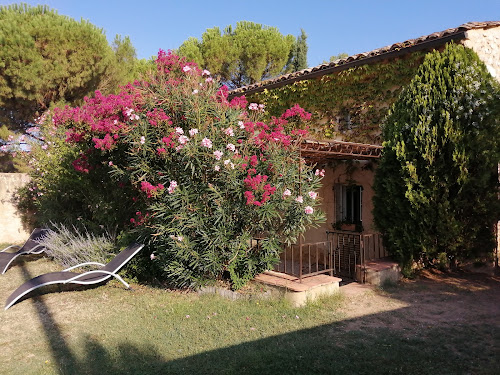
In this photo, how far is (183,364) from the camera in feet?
12.9

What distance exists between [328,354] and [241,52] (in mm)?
20191

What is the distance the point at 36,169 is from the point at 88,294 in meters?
6.05

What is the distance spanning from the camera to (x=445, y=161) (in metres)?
7.27

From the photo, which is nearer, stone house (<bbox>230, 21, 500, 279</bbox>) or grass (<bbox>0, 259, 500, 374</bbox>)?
grass (<bbox>0, 259, 500, 374</bbox>)

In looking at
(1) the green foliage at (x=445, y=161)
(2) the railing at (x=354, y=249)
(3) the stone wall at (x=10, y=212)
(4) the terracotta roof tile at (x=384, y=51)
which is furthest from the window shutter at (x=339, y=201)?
(3) the stone wall at (x=10, y=212)

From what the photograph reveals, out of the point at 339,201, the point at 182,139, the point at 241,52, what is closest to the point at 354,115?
the point at 339,201

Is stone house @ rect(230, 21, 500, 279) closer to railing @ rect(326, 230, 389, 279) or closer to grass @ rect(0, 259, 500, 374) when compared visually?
railing @ rect(326, 230, 389, 279)

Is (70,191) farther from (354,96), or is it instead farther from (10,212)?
(354,96)

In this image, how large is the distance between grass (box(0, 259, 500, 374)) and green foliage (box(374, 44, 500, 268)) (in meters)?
2.31

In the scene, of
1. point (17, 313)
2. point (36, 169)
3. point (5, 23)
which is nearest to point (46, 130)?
point (36, 169)

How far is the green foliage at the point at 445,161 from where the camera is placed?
23.2 ft

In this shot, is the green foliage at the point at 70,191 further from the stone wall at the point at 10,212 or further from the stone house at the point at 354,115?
the stone house at the point at 354,115

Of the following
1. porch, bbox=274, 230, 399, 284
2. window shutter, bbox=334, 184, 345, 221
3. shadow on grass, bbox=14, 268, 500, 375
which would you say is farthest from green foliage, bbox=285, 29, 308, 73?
shadow on grass, bbox=14, 268, 500, 375

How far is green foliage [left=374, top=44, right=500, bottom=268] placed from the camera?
7078 mm
